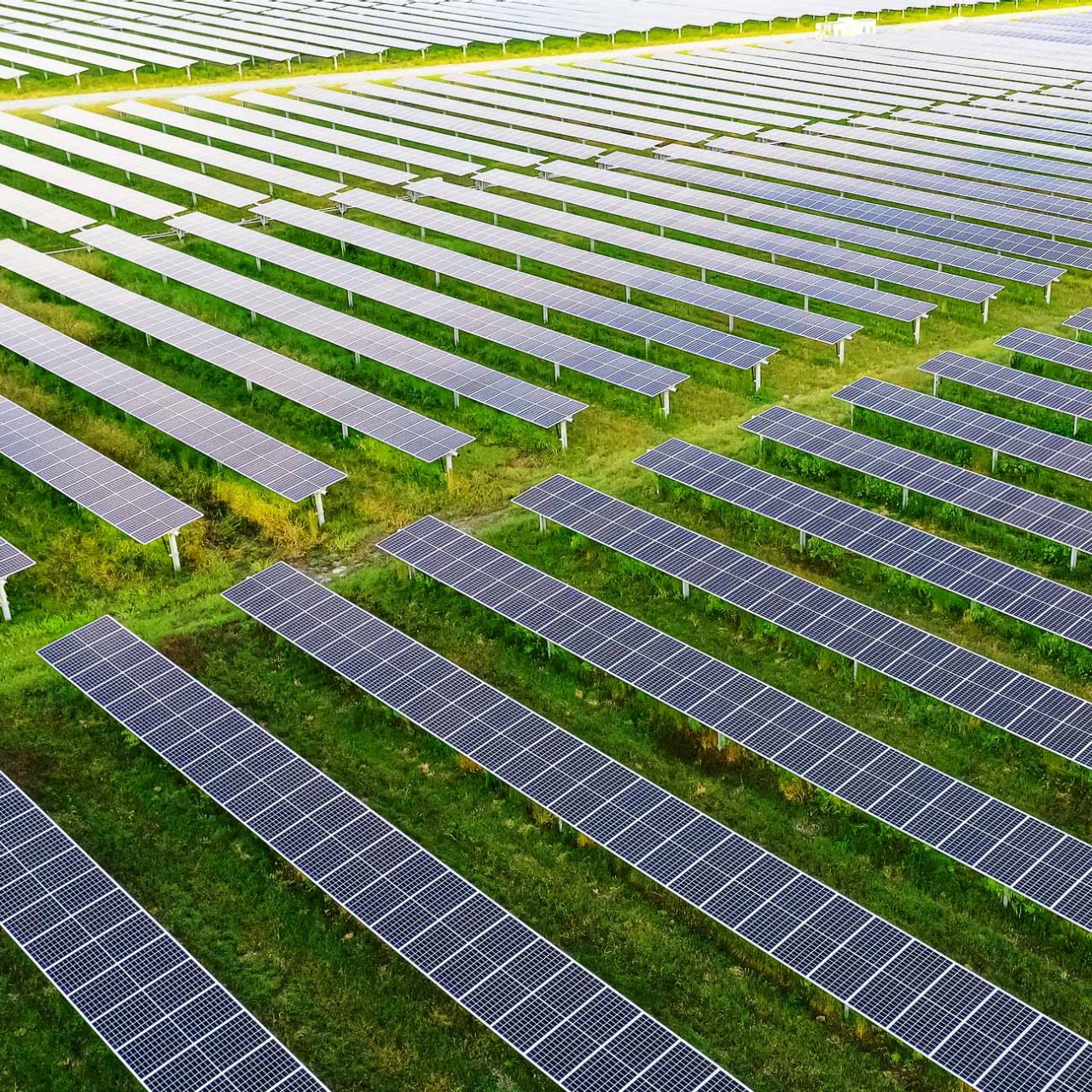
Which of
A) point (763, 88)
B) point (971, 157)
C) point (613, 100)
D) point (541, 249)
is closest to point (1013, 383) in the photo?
point (541, 249)

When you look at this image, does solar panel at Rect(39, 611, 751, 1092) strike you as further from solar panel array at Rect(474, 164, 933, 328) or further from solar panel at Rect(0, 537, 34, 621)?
solar panel array at Rect(474, 164, 933, 328)

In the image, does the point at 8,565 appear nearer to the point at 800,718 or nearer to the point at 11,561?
the point at 11,561

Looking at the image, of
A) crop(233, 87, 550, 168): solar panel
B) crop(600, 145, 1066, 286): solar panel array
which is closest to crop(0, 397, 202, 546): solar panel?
crop(600, 145, 1066, 286): solar panel array

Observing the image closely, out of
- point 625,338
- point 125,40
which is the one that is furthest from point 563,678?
point 125,40

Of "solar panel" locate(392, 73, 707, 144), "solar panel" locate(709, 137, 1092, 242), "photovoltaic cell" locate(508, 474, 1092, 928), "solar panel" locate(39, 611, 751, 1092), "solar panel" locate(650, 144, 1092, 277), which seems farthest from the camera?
"solar panel" locate(392, 73, 707, 144)

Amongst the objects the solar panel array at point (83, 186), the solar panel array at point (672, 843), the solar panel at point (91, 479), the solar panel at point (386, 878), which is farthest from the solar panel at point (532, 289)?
the solar panel at point (386, 878)
